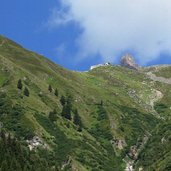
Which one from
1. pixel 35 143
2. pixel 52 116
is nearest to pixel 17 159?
pixel 35 143

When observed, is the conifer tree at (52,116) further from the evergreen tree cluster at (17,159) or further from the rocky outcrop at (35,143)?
the evergreen tree cluster at (17,159)

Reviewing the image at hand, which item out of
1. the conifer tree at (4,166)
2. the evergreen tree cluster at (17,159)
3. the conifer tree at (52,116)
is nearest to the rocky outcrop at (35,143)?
the evergreen tree cluster at (17,159)

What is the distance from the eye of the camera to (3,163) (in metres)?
131

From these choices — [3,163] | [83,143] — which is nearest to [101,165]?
[83,143]

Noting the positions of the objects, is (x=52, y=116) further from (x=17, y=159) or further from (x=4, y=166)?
(x=4, y=166)

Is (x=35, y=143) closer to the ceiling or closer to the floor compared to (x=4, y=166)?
closer to the ceiling

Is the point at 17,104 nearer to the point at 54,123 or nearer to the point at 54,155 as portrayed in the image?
the point at 54,123

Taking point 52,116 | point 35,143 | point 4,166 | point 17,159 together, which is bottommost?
point 4,166

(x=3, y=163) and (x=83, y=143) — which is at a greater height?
(x=83, y=143)

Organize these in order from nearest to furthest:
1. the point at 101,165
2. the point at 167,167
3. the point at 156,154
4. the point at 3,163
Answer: the point at 3,163 → the point at 167,167 → the point at 101,165 → the point at 156,154

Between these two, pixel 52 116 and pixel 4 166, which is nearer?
pixel 4 166

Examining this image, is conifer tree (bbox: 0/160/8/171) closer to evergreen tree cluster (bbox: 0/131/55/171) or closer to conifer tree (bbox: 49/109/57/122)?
evergreen tree cluster (bbox: 0/131/55/171)

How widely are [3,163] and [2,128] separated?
131 feet

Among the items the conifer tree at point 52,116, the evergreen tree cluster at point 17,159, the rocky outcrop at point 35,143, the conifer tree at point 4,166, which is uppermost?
the conifer tree at point 52,116
